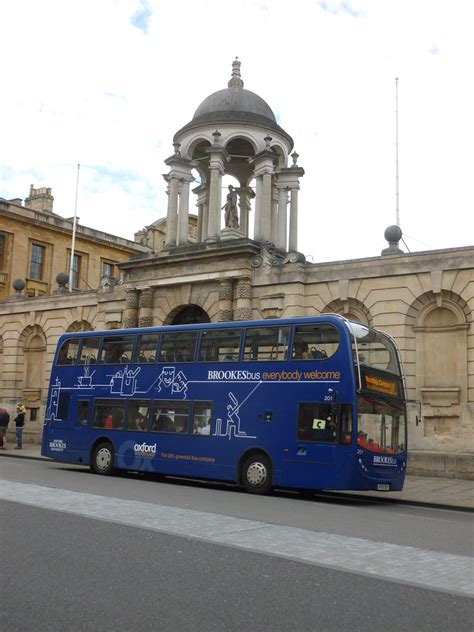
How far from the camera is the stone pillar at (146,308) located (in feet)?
84.6

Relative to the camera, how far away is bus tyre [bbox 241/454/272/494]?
16.0m

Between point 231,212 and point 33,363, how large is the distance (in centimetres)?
1100

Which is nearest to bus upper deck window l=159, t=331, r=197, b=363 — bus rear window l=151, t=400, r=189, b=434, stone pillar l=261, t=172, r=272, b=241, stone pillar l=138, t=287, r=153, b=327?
bus rear window l=151, t=400, r=189, b=434

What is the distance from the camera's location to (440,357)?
66.2 ft

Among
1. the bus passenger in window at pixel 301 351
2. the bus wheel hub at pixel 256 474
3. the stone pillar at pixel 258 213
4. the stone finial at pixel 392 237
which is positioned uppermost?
the stone pillar at pixel 258 213

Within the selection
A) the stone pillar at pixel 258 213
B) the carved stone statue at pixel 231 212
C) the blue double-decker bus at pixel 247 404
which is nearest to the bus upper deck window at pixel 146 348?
the blue double-decker bus at pixel 247 404

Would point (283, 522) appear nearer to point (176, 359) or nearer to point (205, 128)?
point (176, 359)

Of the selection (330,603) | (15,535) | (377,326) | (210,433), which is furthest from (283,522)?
(377,326)

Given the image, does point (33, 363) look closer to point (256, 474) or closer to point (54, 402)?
point (54, 402)

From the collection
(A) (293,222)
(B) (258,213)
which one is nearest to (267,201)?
(B) (258,213)

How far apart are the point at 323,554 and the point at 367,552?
618 mm

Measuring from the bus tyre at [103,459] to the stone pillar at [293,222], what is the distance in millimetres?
10308

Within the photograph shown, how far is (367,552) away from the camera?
8617mm

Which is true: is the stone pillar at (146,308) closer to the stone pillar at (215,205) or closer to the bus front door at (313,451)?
the stone pillar at (215,205)
